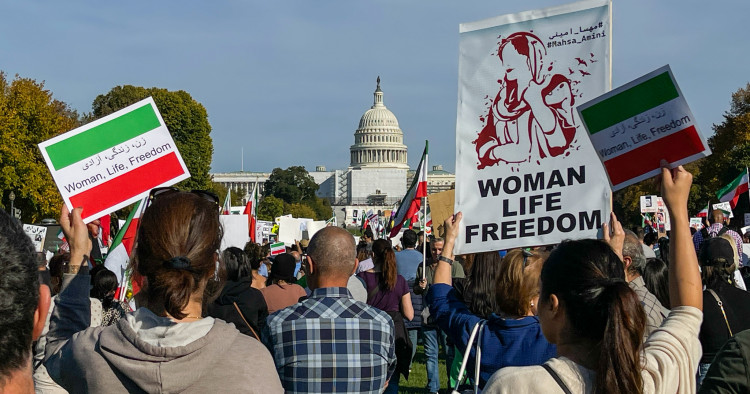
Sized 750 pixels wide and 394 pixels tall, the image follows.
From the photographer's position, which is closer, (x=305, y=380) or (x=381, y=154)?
(x=305, y=380)

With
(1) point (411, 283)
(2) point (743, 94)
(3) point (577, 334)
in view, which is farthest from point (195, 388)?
(2) point (743, 94)

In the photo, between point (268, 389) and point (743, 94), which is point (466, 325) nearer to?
point (268, 389)

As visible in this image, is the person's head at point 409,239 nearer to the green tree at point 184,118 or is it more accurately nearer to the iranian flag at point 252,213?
the iranian flag at point 252,213

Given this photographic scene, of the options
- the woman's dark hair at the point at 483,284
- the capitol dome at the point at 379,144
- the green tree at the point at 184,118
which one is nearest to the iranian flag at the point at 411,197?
the woman's dark hair at the point at 483,284

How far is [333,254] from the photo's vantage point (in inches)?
161

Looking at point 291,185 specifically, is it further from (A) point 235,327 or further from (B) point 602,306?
(B) point 602,306

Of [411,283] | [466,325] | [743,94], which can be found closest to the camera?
[466,325]

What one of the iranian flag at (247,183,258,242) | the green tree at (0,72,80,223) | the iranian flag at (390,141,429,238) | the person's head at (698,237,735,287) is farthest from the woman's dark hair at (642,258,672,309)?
the green tree at (0,72,80,223)

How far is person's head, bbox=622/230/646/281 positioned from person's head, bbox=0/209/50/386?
4099 millimetres

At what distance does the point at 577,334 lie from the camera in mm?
2617

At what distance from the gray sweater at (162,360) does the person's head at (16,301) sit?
3.26ft

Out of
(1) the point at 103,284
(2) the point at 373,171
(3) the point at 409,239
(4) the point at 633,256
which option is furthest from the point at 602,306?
(2) the point at 373,171

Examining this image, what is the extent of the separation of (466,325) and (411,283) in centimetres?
579

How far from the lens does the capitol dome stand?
155m
